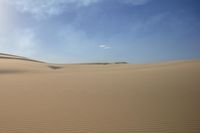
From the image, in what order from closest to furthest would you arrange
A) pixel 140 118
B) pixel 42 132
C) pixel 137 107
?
1. pixel 42 132
2. pixel 140 118
3. pixel 137 107

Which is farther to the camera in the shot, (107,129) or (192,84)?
(192,84)

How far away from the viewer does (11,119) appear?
6.10 metres

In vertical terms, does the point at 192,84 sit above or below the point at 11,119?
above

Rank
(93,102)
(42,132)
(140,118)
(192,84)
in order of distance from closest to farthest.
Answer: (42,132) → (140,118) → (93,102) → (192,84)

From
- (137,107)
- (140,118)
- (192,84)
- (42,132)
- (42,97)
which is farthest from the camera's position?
(192,84)

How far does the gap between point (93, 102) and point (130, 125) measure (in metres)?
2.34

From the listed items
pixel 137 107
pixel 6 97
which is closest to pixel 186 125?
pixel 137 107

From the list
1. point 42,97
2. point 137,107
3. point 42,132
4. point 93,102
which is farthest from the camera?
point 42,97

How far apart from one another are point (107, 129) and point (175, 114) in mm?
1890

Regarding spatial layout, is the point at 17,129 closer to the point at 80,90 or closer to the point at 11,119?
the point at 11,119

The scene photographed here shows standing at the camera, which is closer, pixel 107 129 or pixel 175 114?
pixel 107 129

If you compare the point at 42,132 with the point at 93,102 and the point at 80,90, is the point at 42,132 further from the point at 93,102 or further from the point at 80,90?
the point at 80,90

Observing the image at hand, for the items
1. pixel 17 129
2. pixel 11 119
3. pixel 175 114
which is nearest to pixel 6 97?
pixel 11 119

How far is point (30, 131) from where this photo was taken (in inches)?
210
